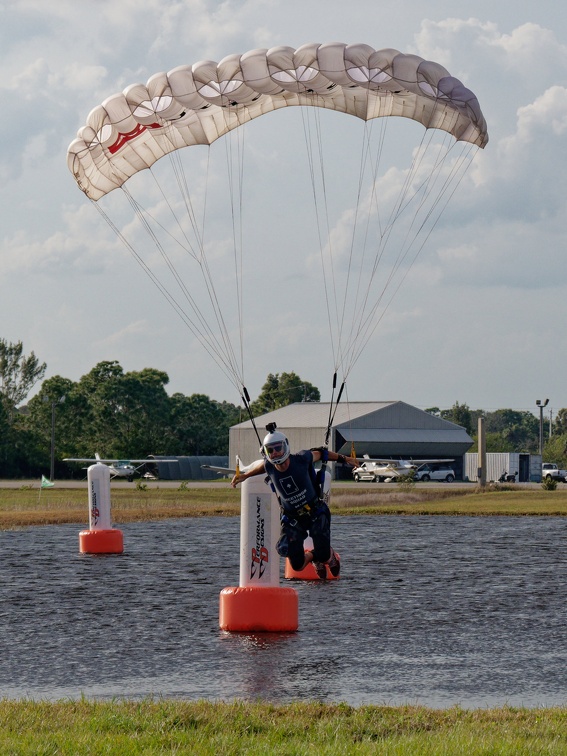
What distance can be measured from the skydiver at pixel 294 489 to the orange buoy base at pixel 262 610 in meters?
0.47

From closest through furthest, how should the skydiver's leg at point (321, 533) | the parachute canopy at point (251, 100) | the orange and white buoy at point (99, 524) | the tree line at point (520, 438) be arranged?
the skydiver's leg at point (321, 533), the parachute canopy at point (251, 100), the orange and white buoy at point (99, 524), the tree line at point (520, 438)

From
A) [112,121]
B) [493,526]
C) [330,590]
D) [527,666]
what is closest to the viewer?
[527,666]

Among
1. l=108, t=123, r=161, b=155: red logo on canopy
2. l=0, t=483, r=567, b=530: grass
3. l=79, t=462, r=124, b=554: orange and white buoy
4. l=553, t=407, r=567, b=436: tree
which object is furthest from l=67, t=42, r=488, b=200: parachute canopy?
l=553, t=407, r=567, b=436: tree

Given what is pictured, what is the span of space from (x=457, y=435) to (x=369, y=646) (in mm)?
82562

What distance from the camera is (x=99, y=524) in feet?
83.8

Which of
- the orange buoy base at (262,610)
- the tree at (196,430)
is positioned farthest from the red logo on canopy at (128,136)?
the tree at (196,430)

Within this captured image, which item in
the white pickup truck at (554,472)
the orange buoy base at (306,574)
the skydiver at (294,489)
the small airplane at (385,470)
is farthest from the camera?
the white pickup truck at (554,472)

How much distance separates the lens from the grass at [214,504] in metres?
40.4

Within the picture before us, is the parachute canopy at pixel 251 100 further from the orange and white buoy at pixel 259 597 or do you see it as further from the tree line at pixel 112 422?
the tree line at pixel 112 422

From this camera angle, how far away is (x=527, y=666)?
11.7 m

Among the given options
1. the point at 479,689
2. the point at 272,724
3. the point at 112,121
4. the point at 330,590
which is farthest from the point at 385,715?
the point at 112,121

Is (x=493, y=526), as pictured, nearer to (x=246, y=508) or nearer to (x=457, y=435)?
(x=246, y=508)

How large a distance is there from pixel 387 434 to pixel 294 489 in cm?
8047

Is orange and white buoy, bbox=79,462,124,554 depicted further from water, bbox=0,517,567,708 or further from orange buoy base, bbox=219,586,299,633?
orange buoy base, bbox=219,586,299,633
